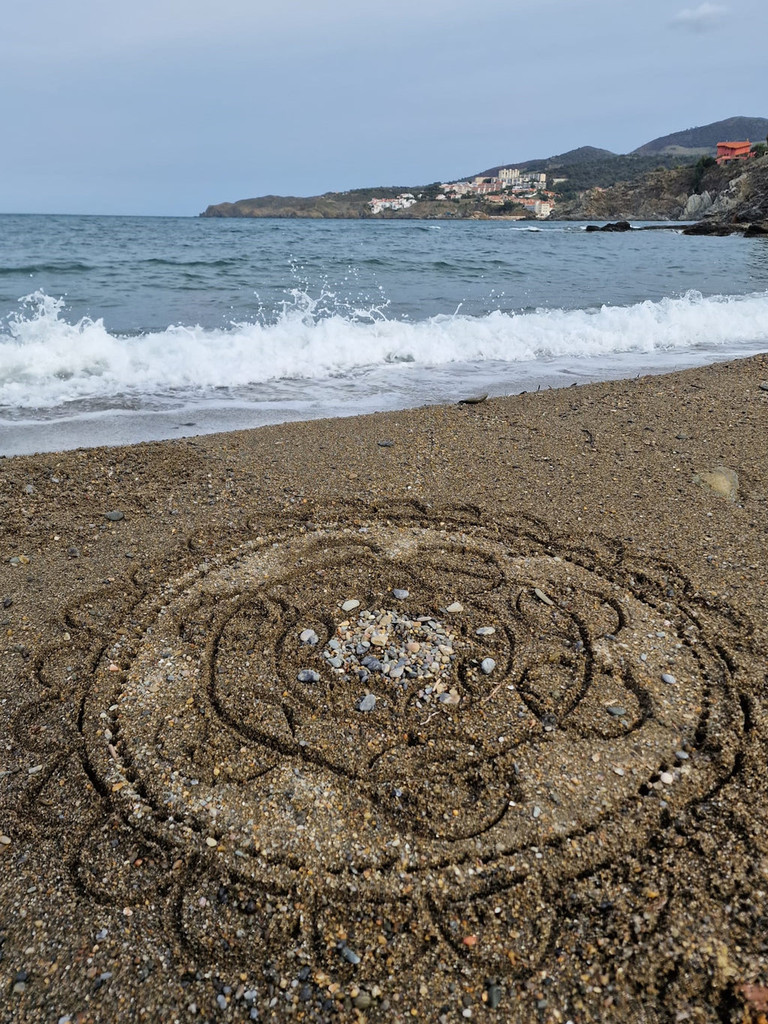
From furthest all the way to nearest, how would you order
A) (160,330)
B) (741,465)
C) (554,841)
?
1. (160,330)
2. (741,465)
3. (554,841)

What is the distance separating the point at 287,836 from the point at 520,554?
7.02 ft

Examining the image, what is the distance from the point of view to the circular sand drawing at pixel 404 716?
2098mm

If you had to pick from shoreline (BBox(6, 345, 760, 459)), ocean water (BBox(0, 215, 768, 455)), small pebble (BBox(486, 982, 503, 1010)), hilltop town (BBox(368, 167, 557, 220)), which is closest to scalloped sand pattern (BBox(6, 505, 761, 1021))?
small pebble (BBox(486, 982, 503, 1010))

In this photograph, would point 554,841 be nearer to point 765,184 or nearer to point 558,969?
point 558,969

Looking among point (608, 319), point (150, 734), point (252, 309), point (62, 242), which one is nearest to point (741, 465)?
point (150, 734)

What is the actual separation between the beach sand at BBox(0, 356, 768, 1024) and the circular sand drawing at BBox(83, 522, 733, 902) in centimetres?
1

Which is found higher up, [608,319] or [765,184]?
[765,184]

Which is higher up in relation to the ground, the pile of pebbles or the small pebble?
the pile of pebbles

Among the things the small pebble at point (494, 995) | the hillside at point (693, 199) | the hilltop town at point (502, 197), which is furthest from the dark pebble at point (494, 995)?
the hilltop town at point (502, 197)

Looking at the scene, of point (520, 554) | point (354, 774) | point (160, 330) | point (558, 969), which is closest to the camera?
point (558, 969)

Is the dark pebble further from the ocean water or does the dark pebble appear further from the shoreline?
the ocean water

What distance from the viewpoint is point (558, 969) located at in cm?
171

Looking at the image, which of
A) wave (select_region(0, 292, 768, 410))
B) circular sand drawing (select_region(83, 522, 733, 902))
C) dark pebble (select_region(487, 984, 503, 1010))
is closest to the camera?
dark pebble (select_region(487, 984, 503, 1010))

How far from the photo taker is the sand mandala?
194 cm
